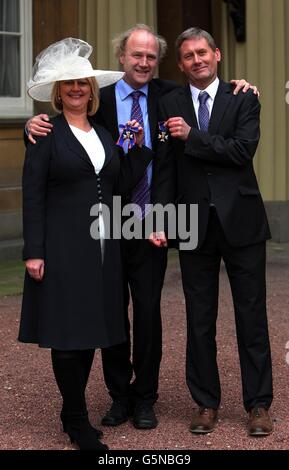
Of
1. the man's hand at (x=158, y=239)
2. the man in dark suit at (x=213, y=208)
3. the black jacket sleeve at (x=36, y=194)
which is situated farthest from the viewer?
the man's hand at (x=158, y=239)

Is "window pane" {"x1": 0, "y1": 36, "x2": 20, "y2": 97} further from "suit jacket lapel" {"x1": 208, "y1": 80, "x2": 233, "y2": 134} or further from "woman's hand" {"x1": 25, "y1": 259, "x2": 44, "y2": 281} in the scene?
"woman's hand" {"x1": 25, "y1": 259, "x2": 44, "y2": 281}

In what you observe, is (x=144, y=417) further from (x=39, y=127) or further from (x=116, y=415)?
(x=39, y=127)

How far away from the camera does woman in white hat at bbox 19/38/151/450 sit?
4.75m

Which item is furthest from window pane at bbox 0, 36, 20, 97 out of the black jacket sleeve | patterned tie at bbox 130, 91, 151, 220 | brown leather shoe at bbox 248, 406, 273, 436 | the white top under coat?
brown leather shoe at bbox 248, 406, 273, 436

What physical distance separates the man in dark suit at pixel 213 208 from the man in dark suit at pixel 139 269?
0.36 feet

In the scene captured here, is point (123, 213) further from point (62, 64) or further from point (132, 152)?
point (62, 64)

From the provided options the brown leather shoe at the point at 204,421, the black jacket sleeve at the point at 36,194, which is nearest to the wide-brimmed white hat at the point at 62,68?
the black jacket sleeve at the point at 36,194

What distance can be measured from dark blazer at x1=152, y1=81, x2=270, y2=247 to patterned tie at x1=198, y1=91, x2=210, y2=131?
30mm

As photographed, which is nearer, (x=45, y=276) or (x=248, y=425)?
(x=45, y=276)

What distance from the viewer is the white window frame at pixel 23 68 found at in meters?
10.4

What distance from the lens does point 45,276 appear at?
4.78 m

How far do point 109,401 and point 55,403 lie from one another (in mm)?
300

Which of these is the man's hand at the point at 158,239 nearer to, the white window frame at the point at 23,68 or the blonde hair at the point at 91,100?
the blonde hair at the point at 91,100

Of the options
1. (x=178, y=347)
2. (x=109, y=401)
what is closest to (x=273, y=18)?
(x=178, y=347)
